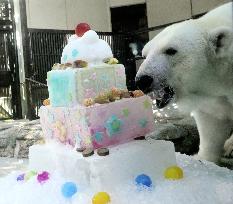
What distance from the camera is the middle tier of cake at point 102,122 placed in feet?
7.07

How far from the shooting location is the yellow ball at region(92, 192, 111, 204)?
76.5 inches

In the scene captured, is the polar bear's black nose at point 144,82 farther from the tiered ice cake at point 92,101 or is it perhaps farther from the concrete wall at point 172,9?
the concrete wall at point 172,9

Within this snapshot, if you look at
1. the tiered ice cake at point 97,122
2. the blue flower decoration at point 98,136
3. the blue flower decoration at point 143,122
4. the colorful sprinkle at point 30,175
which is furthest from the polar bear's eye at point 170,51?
the colorful sprinkle at point 30,175

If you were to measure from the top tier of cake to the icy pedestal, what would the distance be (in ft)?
1.03

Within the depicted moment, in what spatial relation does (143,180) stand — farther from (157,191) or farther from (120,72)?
(120,72)

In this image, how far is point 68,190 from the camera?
6.84 feet

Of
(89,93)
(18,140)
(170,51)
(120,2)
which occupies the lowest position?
(18,140)

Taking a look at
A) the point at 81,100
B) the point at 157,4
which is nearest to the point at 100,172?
the point at 81,100

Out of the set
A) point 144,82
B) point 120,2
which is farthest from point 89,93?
point 120,2

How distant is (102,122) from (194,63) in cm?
58

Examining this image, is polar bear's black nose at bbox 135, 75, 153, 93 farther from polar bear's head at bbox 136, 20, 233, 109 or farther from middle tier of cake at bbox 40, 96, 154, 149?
middle tier of cake at bbox 40, 96, 154, 149

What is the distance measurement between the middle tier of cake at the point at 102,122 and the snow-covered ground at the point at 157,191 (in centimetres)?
25

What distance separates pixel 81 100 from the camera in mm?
2217

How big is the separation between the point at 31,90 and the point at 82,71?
12.3ft
